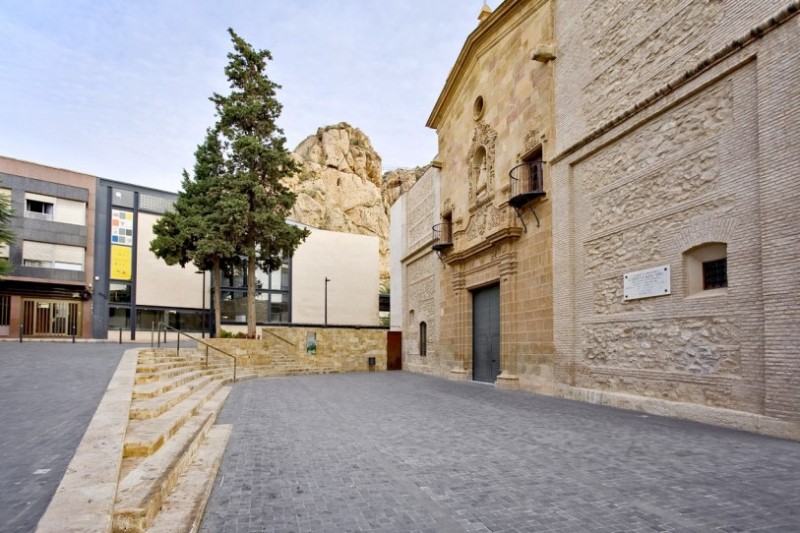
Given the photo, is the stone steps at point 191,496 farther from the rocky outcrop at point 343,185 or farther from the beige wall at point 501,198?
the rocky outcrop at point 343,185

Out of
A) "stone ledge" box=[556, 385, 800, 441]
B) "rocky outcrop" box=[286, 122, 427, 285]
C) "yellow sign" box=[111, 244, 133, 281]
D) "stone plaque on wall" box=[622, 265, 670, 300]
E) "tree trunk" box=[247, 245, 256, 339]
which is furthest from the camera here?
"rocky outcrop" box=[286, 122, 427, 285]

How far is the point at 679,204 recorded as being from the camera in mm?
→ 8375

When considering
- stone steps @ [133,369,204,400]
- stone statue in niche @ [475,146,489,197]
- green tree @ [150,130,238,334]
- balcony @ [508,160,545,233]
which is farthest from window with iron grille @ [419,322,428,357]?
stone steps @ [133,369,204,400]

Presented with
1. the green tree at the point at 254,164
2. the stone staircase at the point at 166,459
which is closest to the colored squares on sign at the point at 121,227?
the green tree at the point at 254,164

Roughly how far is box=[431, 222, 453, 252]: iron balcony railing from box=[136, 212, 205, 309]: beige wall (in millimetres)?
17828

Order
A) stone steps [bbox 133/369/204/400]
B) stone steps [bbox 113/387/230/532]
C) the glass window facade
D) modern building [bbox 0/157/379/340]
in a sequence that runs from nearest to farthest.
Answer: stone steps [bbox 113/387/230/532] → stone steps [bbox 133/369/204/400] → modern building [bbox 0/157/379/340] → the glass window facade

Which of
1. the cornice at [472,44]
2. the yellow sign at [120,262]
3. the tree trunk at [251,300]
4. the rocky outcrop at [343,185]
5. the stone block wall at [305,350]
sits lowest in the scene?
the stone block wall at [305,350]

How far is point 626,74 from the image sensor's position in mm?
9812

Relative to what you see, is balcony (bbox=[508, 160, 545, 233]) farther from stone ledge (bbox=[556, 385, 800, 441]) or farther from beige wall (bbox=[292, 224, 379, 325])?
beige wall (bbox=[292, 224, 379, 325])

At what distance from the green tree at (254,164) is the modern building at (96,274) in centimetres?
758

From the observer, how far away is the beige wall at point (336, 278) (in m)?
35.3

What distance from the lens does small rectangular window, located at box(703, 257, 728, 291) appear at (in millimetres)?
7727

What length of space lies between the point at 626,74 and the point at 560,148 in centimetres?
235

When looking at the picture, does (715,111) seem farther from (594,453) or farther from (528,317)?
(528,317)
